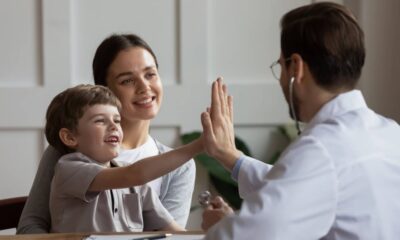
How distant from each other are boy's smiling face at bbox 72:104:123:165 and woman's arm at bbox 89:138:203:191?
0.10 m

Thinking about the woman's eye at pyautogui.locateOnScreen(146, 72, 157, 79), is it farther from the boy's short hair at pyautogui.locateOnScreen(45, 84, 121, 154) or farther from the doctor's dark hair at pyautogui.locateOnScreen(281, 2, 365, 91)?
the doctor's dark hair at pyautogui.locateOnScreen(281, 2, 365, 91)

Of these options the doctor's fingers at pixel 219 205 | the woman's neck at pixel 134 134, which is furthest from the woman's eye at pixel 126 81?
the doctor's fingers at pixel 219 205

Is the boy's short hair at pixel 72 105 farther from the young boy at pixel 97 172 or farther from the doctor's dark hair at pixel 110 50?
the doctor's dark hair at pixel 110 50

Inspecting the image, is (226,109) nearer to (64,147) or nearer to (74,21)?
(64,147)

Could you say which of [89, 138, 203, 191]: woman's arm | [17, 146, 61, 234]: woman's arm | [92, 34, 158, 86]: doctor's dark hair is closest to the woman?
[92, 34, 158, 86]: doctor's dark hair

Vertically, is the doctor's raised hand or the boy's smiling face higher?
the doctor's raised hand

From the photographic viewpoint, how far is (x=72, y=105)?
1.79m

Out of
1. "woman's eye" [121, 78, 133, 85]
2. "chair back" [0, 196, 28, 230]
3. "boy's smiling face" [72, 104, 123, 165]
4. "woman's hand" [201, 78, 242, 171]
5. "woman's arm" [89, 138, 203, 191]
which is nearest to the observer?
"woman's hand" [201, 78, 242, 171]

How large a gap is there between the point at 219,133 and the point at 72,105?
0.44 m

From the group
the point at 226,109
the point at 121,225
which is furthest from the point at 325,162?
the point at 121,225

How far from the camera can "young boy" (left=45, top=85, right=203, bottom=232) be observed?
65.9 inches

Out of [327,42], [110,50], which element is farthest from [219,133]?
A: [110,50]

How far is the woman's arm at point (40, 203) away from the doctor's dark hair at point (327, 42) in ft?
3.04

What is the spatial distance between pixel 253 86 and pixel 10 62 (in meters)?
0.98
